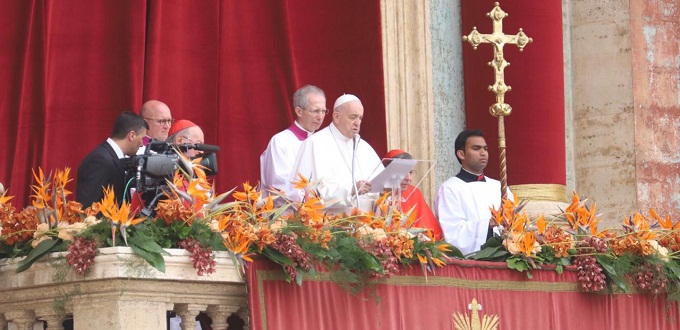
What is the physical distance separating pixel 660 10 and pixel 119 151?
5863mm

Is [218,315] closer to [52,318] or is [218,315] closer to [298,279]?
[298,279]

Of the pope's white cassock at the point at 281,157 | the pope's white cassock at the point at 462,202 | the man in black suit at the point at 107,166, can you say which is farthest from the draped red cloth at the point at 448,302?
the pope's white cassock at the point at 281,157

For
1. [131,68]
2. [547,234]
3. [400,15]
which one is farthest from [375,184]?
[400,15]

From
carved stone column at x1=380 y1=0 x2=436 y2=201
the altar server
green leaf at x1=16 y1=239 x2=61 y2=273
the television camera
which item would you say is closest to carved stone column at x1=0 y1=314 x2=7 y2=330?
green leaf at x1=16 y1=239 x2=61 y2=273

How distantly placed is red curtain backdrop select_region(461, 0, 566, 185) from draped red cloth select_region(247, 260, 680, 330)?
132 inches

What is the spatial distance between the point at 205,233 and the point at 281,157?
127 inches

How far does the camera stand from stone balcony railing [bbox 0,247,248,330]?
5664mm

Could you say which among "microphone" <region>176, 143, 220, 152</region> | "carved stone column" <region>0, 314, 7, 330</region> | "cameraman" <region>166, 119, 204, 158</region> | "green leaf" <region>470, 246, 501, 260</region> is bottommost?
"carved stone column" <region>0, 314, 7, 330</region>

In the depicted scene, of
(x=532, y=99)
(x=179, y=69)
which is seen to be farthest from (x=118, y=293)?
(x=532, y=99)

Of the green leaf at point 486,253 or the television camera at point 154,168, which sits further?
the green leaf at point 486,253

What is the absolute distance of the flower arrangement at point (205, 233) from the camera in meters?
5.73

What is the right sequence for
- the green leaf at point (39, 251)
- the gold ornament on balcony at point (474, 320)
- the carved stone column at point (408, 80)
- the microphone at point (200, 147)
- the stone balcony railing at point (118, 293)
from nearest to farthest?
the stone balcony railing at point (118, 293) → the green leaf at point (39, 251) → the microphone at point (200, 147) → the gold ornament on balcony at point (474, 320) → the carved stone column at point (408, 80)

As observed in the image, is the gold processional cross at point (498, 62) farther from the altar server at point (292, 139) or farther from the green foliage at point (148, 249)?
the green foliage at point (148, 249)

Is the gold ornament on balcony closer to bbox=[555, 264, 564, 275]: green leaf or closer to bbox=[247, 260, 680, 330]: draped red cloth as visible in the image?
bbox=[247, 260, 680, 330]: draped red cloth
